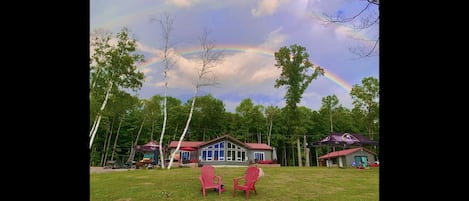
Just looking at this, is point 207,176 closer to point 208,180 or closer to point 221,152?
point 208,180

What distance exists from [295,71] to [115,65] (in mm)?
16721

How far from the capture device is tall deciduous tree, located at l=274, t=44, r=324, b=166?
3008cm

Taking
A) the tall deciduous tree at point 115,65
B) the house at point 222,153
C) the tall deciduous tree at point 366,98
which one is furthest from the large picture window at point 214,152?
the tall deciduous tree at point 366,98

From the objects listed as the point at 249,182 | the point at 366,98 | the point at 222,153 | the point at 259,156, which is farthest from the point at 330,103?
the point at 249,182

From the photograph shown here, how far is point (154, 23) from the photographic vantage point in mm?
22656

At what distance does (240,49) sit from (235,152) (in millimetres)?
12167

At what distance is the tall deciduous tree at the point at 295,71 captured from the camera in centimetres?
3008

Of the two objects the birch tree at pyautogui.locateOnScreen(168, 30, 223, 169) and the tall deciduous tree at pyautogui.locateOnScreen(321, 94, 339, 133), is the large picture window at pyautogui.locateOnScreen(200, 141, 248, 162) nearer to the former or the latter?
the birch tree at pyautogui.locateOnScreen(168, 30, 223, 169)

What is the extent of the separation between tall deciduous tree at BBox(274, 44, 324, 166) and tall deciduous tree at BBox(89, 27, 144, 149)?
47.7ft

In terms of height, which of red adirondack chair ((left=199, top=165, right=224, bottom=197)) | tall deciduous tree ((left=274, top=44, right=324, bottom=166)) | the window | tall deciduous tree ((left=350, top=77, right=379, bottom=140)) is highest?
tall deciduous tree ((left=274, top=44, right=324, bottom=166))

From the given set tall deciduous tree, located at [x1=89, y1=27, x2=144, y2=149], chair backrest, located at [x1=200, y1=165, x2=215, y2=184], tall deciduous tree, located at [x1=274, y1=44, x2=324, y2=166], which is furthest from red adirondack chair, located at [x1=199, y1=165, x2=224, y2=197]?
tall deciduous tree, located at [x1=274, y1=44, x2=324, y2=166]

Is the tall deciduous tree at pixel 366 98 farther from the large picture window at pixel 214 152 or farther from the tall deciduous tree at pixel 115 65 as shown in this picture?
the tall deciduous tree at pixel 115 65
